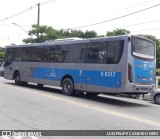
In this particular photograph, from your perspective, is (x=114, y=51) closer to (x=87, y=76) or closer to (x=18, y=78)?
(x=87, y=76)

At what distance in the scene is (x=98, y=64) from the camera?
584 inches

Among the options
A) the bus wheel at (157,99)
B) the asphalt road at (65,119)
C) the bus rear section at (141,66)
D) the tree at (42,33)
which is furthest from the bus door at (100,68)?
the tree at (42,33)

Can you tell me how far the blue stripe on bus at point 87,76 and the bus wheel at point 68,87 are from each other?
36 cm

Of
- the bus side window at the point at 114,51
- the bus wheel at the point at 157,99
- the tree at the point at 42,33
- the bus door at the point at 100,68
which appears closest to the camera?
the bus side window at the point at 114,51

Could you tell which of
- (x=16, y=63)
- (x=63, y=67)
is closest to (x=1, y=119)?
(x=63, y=67)

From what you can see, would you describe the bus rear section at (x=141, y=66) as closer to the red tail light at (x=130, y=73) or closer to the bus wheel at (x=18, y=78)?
the red tail light at (x=130, y=73)

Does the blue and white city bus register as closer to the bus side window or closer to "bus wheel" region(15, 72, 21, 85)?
the bus side window

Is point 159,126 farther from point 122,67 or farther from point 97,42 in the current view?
point 97,42

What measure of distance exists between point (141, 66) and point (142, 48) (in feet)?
2.70

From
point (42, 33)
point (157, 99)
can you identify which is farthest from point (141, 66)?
point (42, 33)

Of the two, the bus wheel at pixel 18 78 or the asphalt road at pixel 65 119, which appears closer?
the asphalt road at pixel 65 119

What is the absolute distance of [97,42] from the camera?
15.1m

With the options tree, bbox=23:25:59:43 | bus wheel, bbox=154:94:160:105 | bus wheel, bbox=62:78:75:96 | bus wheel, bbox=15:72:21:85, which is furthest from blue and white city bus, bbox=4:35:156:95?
tree, bbox=23:25:59:43

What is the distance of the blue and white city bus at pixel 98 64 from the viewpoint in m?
13.6
